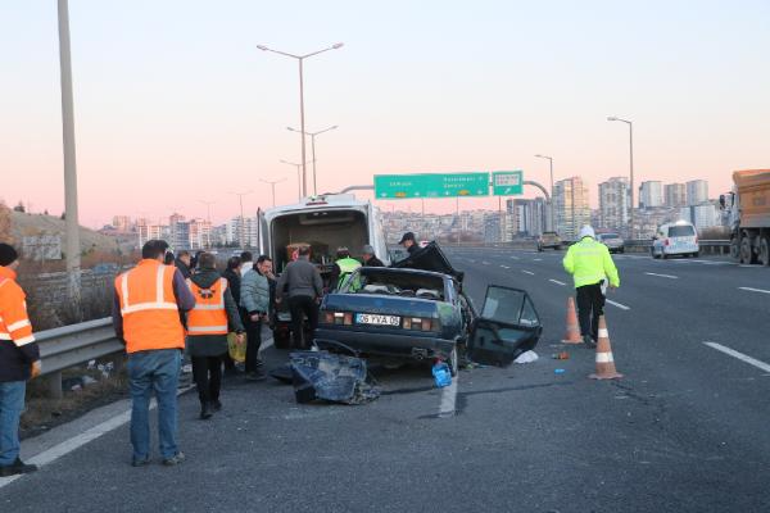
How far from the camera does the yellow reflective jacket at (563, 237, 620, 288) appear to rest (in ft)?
43.1

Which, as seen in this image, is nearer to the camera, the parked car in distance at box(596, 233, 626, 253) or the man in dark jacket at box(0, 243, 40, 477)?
the man in dark jacket at box(0, 243, 40, 477)

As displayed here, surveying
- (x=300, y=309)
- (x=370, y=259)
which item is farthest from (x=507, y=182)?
(x=300, y=309)

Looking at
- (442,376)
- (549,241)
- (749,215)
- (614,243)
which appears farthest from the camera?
(549,241)

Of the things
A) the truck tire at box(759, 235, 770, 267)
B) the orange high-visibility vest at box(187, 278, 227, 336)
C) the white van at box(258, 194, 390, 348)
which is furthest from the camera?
the truck tire at box(759, 235, 770, 267)

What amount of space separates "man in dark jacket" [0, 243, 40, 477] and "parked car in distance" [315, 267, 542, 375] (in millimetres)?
4305

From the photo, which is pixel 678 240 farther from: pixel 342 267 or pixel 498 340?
pixel 498 340

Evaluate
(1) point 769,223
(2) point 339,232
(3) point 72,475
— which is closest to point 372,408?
(3) point 72,475

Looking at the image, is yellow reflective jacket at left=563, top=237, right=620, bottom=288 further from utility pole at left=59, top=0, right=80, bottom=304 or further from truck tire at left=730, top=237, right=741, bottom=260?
truck tire at left=730, top=237, right=741, bottom=260

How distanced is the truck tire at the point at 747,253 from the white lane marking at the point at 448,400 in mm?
24225

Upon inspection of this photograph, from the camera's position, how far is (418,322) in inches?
407

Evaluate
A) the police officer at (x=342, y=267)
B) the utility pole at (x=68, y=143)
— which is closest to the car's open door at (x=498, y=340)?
the police officer at (x=342, y=267)

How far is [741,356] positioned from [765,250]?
2109 cm

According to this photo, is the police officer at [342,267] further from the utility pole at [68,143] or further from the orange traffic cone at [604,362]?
the orange traffic cone at [604,362]

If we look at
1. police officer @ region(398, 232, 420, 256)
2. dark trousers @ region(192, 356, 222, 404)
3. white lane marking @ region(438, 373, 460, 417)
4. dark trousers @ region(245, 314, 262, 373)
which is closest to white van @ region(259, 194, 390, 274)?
police officer @ region(398, 232, 420, 256)
